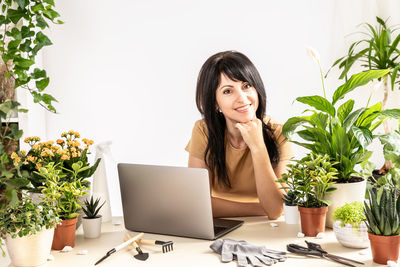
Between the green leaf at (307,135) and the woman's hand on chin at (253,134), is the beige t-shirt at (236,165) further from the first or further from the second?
the green leaf at (307,135)

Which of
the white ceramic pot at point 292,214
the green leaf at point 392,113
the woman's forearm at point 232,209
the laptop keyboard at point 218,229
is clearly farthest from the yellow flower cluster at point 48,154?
the green leaf at point 392,113

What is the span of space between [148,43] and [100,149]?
179 cm

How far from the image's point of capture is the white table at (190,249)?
3.69 feet

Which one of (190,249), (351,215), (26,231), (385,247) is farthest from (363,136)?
(26,231)

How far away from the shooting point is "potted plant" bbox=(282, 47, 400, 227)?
136cm

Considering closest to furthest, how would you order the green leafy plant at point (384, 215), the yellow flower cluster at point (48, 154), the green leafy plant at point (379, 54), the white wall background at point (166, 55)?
the green leafy plant at point (384, 215), the yellow flower cluster at point (48, 154), the green leafy plant at point (379, 54), the white wall background at point (166, 55)

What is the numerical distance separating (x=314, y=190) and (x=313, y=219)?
0.10 meters

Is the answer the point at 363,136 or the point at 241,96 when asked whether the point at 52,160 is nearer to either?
the point at 241,96

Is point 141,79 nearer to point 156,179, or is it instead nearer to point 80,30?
point 80,30

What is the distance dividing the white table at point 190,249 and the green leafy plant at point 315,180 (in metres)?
0.12

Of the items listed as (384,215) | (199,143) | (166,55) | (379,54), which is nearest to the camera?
(384,215)

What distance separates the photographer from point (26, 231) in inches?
43.4

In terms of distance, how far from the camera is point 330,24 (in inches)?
120

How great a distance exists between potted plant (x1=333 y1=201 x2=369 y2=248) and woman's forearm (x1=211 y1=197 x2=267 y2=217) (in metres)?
0.52
